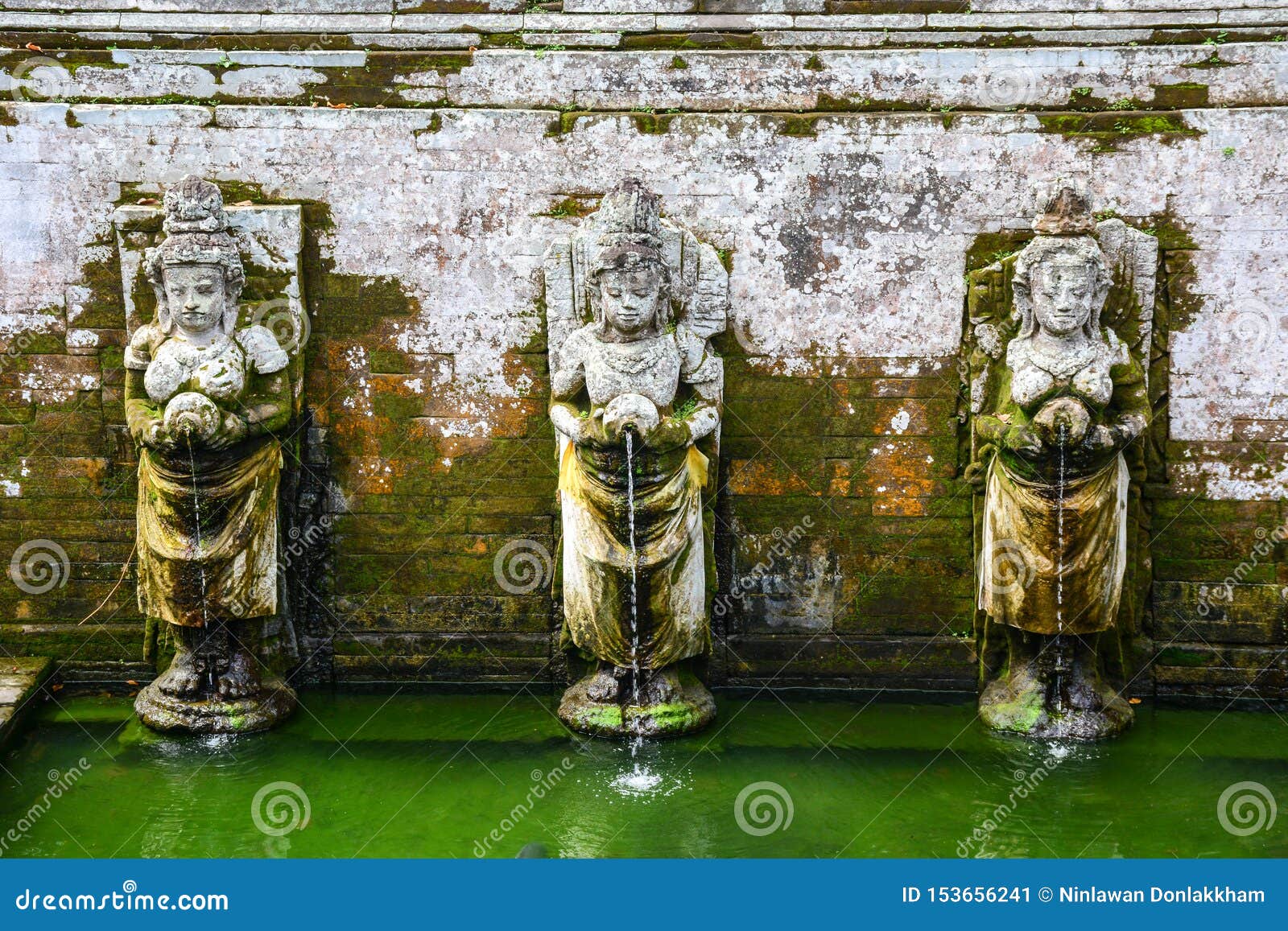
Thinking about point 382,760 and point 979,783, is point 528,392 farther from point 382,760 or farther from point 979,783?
point 979,783

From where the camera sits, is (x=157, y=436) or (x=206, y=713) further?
(x=206, y=713)

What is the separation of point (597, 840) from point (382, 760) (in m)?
1.36

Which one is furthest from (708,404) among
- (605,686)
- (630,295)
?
(605,686)

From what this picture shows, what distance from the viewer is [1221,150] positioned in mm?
6473

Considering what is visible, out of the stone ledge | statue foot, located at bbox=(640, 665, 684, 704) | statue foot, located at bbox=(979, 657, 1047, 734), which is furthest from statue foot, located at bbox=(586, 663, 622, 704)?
the stone ledge

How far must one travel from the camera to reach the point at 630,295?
6.14 m

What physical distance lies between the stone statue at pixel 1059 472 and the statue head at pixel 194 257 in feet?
12.6

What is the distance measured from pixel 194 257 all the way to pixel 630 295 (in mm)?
2133

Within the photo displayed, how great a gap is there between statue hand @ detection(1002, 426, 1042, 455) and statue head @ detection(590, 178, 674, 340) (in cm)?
180

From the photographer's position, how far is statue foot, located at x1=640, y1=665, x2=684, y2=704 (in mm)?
6414

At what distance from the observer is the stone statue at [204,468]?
6.27m

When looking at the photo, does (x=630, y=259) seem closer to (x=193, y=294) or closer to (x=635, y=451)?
(x=635, y=451)

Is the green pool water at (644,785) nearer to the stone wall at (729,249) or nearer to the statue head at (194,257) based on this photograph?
the stone wall at (729,249)

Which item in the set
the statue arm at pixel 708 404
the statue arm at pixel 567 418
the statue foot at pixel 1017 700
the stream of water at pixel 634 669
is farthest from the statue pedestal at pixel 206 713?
the statue foot at pixel 1017 700
